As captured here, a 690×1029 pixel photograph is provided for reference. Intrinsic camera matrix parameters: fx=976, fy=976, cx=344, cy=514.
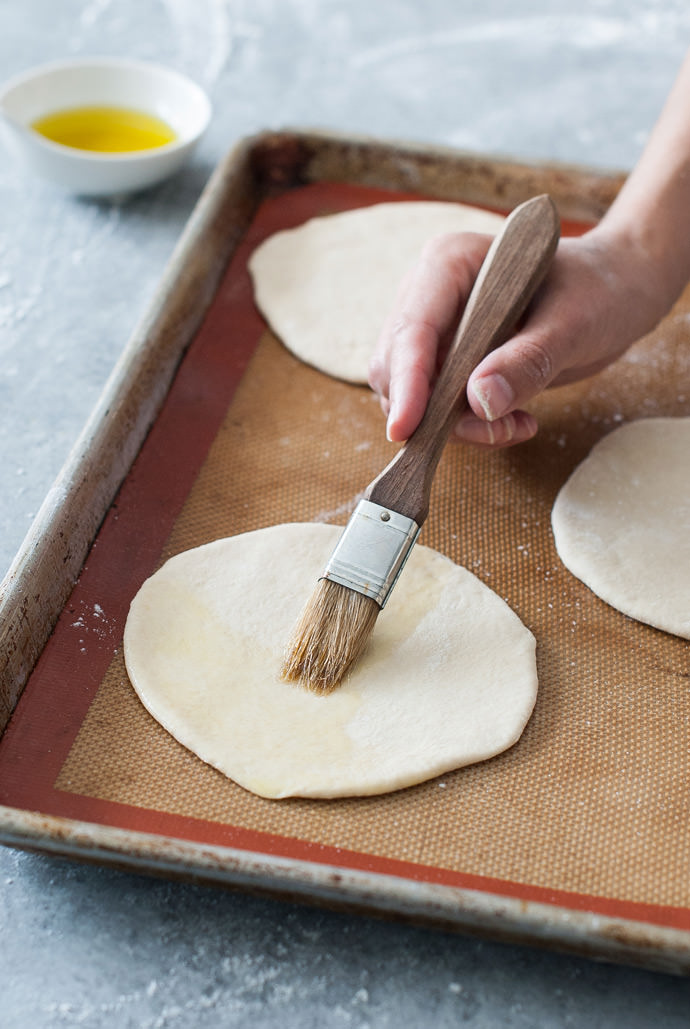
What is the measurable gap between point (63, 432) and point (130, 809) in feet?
2.37

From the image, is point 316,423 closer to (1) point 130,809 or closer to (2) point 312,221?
(2) point 312,221

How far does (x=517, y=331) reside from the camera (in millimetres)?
1479

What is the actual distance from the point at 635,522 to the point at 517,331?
337mm

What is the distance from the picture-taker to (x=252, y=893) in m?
0.99

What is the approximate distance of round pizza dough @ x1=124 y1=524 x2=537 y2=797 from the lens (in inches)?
43.1

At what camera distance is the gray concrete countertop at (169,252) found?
3.20 ft

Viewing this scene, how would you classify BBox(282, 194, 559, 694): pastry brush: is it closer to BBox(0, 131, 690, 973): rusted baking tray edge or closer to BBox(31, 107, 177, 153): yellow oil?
BBox(0, 131, 690, 973): rusted baking tray edge

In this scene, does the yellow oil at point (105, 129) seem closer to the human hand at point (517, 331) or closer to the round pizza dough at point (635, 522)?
the human hand at point (517, 331)

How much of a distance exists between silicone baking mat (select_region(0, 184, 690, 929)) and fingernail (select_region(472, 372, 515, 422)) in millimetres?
211

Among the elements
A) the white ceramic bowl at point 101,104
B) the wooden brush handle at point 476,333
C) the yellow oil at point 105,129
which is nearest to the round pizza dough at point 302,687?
the wooden brush handle at point 476,333

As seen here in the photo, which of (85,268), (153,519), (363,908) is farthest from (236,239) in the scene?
(363,908)

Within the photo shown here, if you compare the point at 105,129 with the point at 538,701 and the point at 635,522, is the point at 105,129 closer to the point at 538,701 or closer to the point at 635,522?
the point at 635,522

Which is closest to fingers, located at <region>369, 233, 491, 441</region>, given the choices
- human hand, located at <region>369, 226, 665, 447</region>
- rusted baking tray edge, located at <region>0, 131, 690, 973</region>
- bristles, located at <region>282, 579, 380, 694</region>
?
human hand, located at <region>369, 226, 665, 447</region>

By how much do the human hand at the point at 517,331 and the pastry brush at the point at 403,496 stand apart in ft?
0.10
